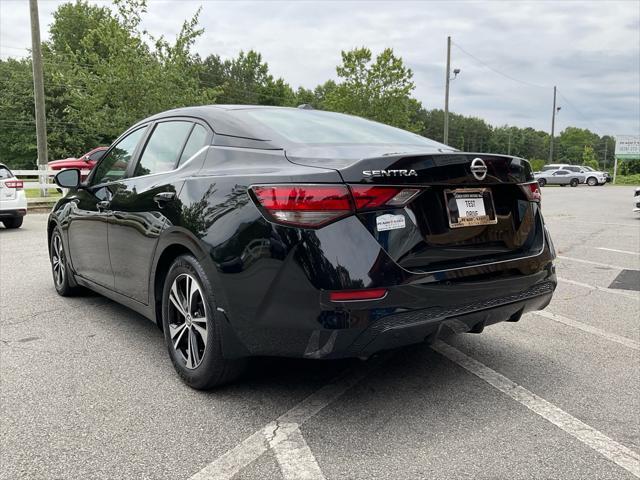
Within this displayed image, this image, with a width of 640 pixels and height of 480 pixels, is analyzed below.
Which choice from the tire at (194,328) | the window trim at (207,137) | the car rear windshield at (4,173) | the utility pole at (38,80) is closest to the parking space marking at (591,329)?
the tire at (194,328)

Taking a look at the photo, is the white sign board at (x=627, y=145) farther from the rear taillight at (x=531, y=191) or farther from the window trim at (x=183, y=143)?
the window trim at (x=183, y=143)

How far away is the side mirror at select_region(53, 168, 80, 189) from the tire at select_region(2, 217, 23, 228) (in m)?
7.34

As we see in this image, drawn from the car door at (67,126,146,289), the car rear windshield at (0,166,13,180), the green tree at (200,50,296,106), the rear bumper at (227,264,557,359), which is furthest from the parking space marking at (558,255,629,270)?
the green tree at (200,50,296,106)

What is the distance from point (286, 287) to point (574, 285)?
4.57 meters

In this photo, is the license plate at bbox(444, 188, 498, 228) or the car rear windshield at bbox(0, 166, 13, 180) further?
the car rear windshield at bbox(0, 166, 13, 180)

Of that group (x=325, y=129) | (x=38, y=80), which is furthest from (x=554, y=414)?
(x=38, y=80)

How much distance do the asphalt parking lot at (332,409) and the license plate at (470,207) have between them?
0.96 meters

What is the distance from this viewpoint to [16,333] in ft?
13.9

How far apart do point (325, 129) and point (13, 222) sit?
1007 cm

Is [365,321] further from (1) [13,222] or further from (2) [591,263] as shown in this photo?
(1) [13,222]

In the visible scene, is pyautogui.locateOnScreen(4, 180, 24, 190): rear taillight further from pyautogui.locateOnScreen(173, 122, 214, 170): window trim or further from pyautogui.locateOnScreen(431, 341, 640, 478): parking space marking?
pyautogui.locateOnScreen(431, 341, 640, 478): parking space marking

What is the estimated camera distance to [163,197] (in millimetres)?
3379

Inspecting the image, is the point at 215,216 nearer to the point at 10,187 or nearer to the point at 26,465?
the point at 26,465

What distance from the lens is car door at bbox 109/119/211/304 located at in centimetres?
340
